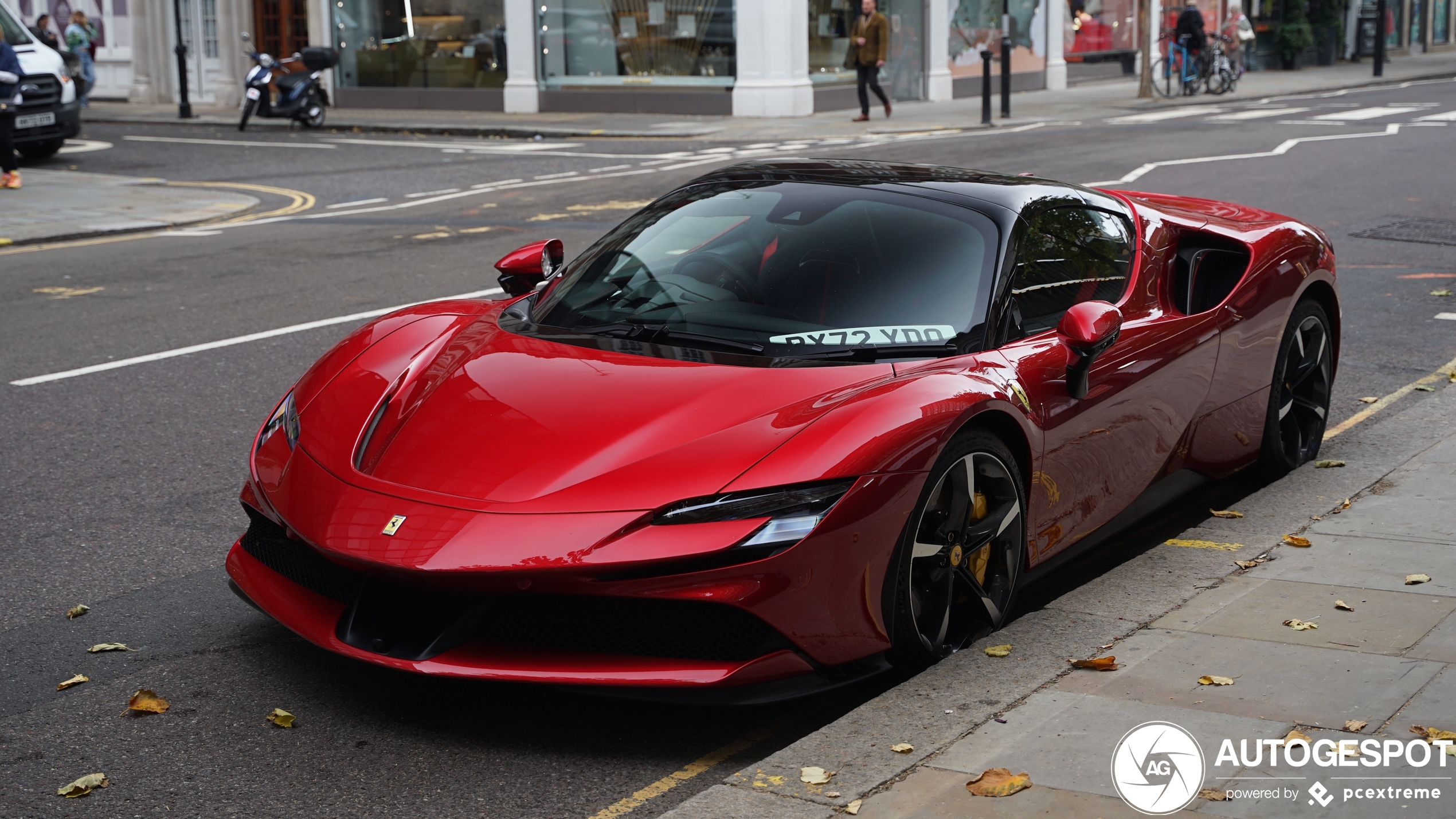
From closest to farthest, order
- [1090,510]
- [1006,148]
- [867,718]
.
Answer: [867,718] → [1090,510] → [1006,148]

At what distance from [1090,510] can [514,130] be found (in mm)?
21963

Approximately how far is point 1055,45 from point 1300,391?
30822 mm

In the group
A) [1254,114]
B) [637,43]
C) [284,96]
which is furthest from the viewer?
[637,43]

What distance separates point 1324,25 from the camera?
46.0 metres

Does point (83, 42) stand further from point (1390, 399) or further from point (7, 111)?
point (1390, 399)

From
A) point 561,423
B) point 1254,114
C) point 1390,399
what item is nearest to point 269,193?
point 1390,399

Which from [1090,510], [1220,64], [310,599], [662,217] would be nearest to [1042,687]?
[1090,510]

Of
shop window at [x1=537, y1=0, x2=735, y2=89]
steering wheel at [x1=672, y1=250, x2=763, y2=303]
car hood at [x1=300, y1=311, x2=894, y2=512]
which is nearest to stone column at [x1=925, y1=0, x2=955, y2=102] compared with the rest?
shop window at [x1=537, y1=0, x2=735, y2=89]

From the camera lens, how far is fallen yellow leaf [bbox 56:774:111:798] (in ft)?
10.9

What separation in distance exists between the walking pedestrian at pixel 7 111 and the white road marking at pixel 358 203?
12.0 feet

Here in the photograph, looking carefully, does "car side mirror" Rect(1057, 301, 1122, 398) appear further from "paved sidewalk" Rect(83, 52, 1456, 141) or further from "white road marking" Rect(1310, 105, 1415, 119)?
"white road marking" Rect(1310, 105, 1415, 119)

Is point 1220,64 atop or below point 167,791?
atop

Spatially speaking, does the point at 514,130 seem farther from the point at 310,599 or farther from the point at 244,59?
the point at 310,599

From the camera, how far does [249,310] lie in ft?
31.8
